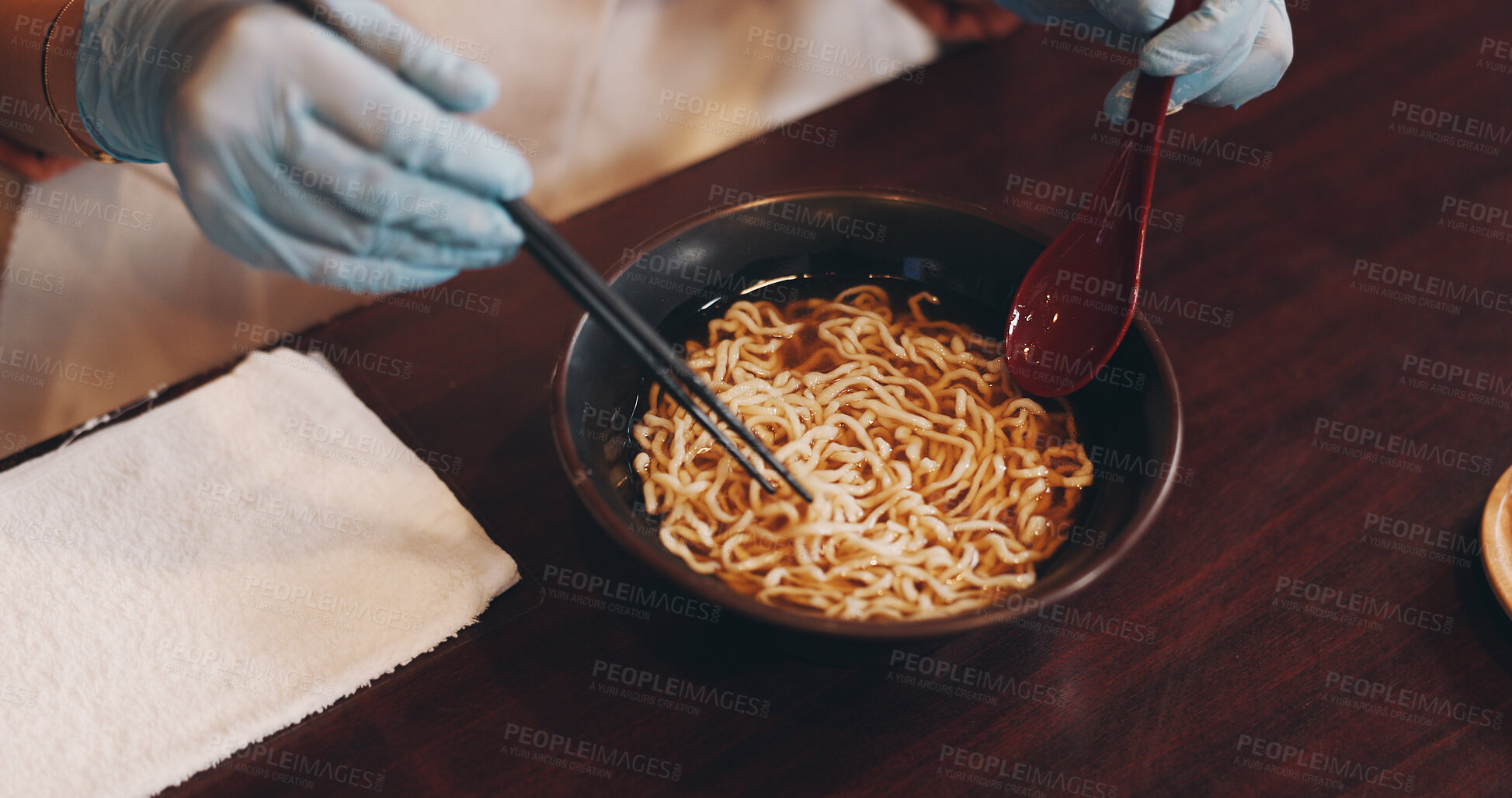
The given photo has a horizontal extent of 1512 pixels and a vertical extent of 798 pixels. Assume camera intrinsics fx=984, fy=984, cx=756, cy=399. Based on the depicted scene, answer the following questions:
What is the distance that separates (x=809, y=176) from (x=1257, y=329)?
0.96 m

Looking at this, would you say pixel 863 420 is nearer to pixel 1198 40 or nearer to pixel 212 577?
pixel 1198 40

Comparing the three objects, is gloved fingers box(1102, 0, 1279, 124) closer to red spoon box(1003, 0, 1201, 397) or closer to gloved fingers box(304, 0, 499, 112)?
red spoon box(1003, 0, 1201, 397)

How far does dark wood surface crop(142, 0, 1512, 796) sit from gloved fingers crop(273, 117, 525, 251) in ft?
1.59

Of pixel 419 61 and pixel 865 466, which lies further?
pixel 865 466

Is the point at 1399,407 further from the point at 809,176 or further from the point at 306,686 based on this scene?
the point at 306,686

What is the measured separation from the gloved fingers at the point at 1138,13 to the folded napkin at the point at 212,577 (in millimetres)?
1314

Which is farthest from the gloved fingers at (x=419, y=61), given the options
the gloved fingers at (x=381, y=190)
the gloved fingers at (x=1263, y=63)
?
the gloved fingers at (x=1263, y=63)

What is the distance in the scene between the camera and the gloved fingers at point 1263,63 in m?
1.73

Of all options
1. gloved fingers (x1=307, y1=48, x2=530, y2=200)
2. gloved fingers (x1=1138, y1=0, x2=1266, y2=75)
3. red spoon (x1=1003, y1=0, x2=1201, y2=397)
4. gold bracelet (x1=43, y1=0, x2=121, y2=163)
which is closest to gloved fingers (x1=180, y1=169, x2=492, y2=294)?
gloved fingers (x1=307, y1=48, x2=530, y2=200)

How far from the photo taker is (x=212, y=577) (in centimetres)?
150

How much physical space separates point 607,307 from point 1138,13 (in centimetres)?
101

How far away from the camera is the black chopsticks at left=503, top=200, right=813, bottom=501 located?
121cm

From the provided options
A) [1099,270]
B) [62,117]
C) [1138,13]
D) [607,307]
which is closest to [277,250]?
[607,307]

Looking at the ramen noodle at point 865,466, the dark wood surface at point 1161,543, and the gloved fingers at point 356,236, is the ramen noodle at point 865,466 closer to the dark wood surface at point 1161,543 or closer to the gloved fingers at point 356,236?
the dark wood surface at point 1161,543
